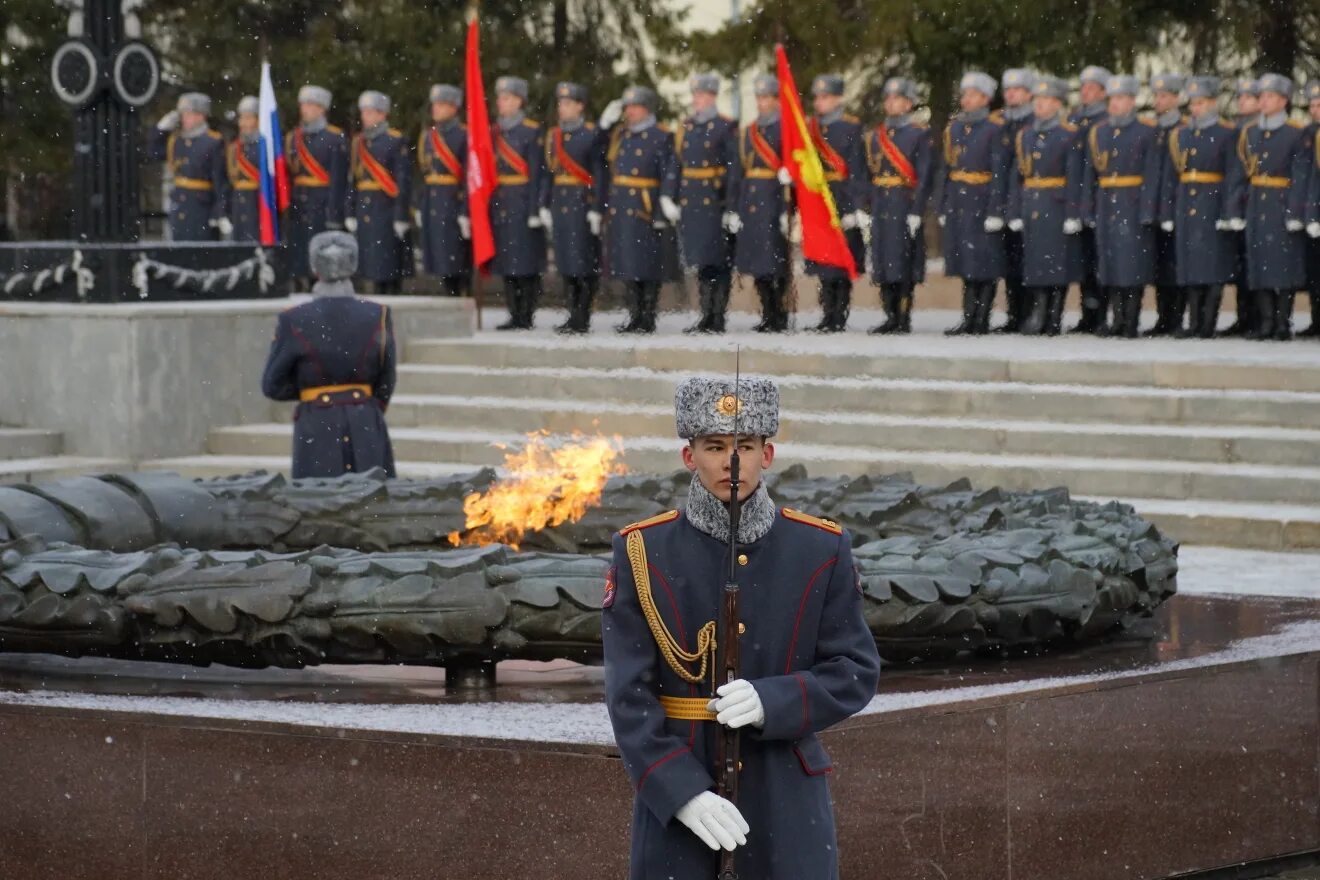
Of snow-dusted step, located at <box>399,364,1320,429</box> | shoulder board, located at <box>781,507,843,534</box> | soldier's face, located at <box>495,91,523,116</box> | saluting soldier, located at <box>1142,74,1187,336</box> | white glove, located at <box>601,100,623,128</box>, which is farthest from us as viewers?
soldier's face, located at <box>495,91,523,116</box>

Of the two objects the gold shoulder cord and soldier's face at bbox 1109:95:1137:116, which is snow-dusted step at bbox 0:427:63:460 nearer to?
soldier's face at bbox 1109:95:1137:116

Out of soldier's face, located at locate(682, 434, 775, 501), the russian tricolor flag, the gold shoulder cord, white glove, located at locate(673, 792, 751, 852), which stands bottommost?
white glove, located at locate(673, 792, 751, 852)

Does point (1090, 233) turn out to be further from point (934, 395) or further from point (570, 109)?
point (570, 109)

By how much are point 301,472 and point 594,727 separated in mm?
3891

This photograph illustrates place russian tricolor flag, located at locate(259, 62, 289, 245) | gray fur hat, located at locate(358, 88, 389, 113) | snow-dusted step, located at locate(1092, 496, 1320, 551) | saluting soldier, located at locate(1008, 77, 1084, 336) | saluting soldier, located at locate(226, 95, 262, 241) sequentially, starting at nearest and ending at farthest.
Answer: snow-dusted step, located at locate(1092, 496, 1320, 551)
saluting soldier, located at locate(1008, 77, 1084, 336)
russian tricolor flag, located at locate(259, 62, 289, 245)
gray fur hat, located at locate(358, 88, 389, 113)
saluting soldier, located at locate(226, 95, 262, 241)

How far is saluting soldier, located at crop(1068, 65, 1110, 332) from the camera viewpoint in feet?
51.7

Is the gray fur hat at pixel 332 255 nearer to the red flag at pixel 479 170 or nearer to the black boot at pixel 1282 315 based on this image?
the black boot at pixel 1282 315

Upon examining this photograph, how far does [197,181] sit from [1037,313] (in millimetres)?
6864

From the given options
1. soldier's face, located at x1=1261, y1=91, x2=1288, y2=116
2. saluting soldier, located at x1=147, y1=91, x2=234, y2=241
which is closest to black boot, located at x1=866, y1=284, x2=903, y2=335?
soldier's face, located at x1=1261, y1=91, x2=1288, y2=116

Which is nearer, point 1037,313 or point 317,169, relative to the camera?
point 1037,313

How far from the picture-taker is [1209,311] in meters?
15.2

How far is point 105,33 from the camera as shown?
13.6 meters

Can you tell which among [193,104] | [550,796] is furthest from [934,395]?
[193,104]

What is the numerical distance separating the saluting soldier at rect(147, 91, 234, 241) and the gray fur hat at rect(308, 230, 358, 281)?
10.2 m
